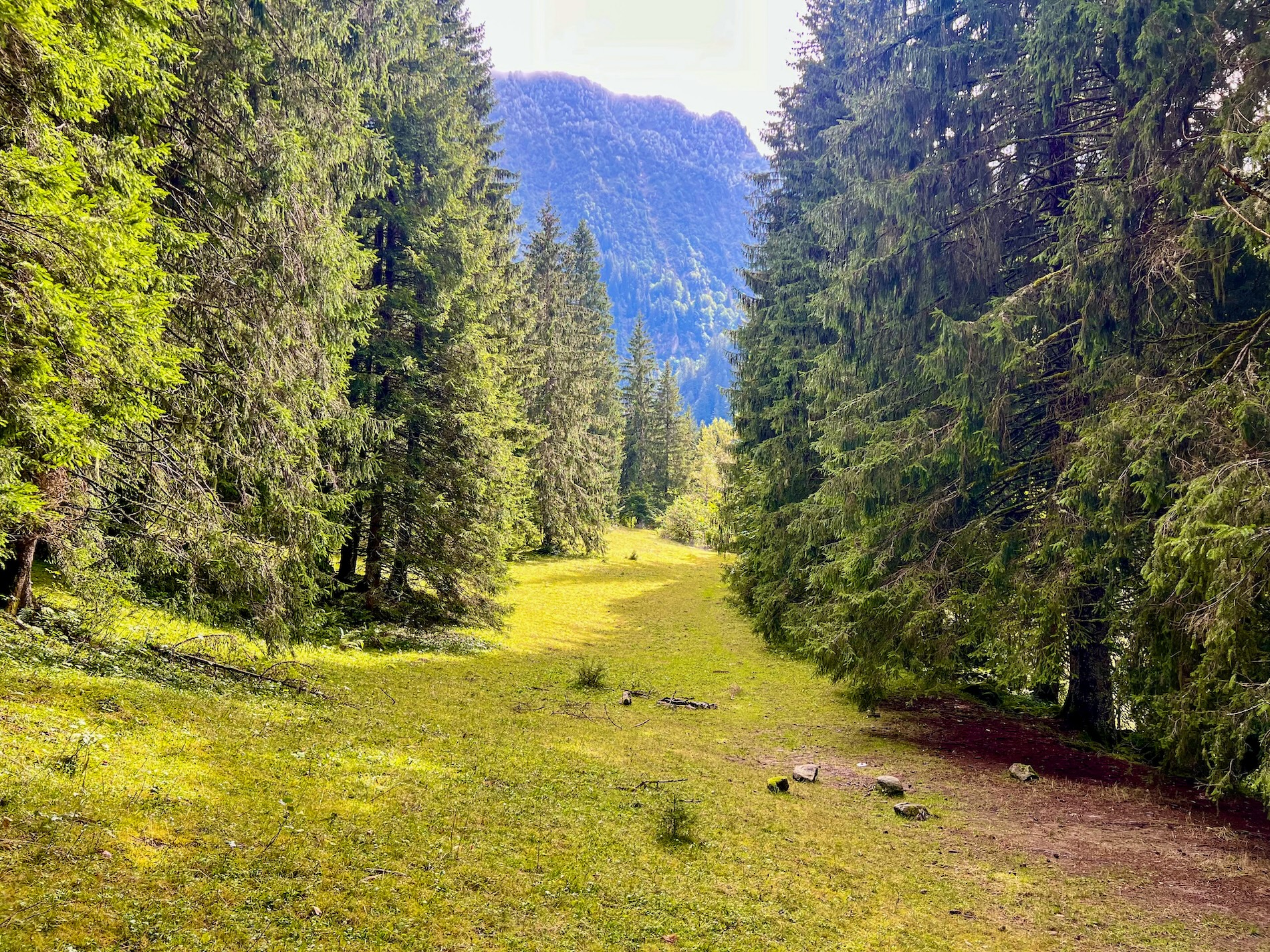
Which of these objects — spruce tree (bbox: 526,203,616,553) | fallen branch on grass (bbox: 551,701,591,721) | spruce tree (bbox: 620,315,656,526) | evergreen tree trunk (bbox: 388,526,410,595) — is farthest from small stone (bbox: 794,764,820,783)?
spruce tree (bbox: 620,315,656,526)

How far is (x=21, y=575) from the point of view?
7.17m

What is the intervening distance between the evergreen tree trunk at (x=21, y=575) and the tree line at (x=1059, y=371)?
35.0ft

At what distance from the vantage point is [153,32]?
554 cm

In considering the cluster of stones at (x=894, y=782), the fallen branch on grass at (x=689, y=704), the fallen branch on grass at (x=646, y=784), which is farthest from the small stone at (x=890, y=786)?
the fallen branch on grass at (x=689, y=704)

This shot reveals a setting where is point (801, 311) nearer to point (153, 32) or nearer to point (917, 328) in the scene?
point (917, 328)

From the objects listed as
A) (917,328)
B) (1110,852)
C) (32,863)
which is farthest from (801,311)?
(32,863)

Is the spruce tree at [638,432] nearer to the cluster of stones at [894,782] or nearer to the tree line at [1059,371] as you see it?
the tree line at [1059,371]

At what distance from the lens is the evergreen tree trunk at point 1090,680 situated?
364 inches

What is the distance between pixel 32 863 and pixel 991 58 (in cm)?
1548

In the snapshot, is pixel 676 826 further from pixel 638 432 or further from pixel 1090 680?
pixel 638 432

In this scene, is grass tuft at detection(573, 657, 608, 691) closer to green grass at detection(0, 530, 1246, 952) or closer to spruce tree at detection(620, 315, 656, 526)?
green grass at detection(0, 530, 1246, 952)

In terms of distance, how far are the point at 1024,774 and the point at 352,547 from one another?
13.6 m

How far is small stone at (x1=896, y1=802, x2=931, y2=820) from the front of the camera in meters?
7.80

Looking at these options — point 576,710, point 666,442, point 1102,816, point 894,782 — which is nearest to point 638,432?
point 666,442
